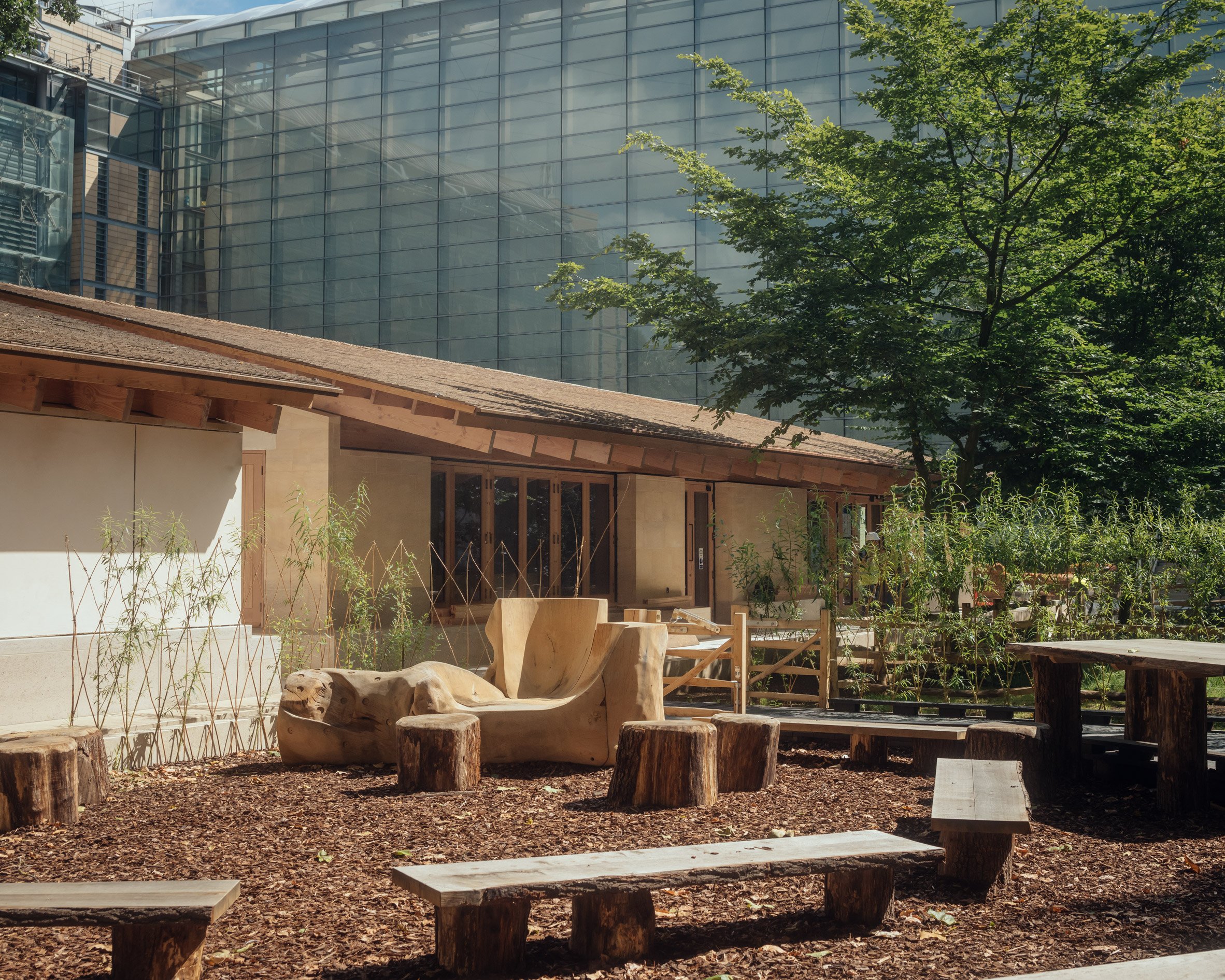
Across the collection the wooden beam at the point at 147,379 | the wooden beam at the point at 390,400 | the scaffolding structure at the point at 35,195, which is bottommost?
the wooden beam at the point at 147,379

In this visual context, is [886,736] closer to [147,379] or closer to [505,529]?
[147,379]

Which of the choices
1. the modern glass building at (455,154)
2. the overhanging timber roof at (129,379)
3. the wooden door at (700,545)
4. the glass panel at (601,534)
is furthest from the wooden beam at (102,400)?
the modern glass building at (455,154)

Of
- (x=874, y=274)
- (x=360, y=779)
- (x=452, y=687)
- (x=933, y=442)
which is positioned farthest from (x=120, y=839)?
(x=933, y=442)

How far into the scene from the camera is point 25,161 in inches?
1497

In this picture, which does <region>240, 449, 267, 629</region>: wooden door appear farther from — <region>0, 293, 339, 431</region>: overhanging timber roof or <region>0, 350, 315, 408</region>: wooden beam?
<region>0, 350, 315, 408</region>: wooden beam

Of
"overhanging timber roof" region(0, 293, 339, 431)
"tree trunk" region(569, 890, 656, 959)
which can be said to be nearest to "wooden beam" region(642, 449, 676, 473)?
"overhanging timber roof" region(0, 293, 339, 431)

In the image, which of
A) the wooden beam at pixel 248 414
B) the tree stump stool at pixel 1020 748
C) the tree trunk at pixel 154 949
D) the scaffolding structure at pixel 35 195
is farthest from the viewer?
the scaffolding structure at pixel 35 195

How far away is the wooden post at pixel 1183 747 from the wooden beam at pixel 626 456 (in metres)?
7.45

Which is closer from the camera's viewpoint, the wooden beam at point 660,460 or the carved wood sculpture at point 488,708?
the carved wood sculpture at point 488,708

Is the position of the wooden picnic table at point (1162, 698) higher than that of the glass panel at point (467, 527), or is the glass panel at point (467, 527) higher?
the glass panel at point (467, 527)

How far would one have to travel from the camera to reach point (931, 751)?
709cm

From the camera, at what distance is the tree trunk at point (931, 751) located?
7070 mm

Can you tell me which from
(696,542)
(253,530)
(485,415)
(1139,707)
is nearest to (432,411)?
(485,415)

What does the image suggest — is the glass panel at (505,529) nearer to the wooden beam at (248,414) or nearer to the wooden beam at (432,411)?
the wooden beam at (432,411)
